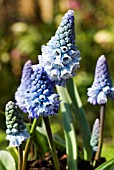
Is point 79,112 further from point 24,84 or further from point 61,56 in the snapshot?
point 61,56

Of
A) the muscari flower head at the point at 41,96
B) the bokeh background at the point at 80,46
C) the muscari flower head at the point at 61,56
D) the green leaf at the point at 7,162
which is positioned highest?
the bokeh background at the point at 80,46

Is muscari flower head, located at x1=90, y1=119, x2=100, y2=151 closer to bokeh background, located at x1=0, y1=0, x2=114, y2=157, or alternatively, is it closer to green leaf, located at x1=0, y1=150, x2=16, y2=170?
green leaf, located at x1=0, y1=150, x2=16, y2=170

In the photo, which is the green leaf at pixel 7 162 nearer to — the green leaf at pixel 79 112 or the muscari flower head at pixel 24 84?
the muscari flower head at pixel 24 84

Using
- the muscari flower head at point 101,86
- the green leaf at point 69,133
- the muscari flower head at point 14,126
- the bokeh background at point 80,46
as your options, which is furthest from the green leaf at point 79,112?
the bokeh background at point 80,46

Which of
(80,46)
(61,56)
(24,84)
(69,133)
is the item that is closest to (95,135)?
(69,133)

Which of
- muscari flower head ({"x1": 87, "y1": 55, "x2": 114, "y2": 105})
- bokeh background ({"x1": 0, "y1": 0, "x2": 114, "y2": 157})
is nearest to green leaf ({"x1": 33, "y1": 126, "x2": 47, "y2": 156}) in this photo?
muscari flower head ({"x1": 87, "y1": 55, "x2": 114, "y2": 105})

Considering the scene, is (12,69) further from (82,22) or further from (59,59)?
(59,59)

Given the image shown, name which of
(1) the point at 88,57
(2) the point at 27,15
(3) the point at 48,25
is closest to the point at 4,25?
(2) the point at 27,15
